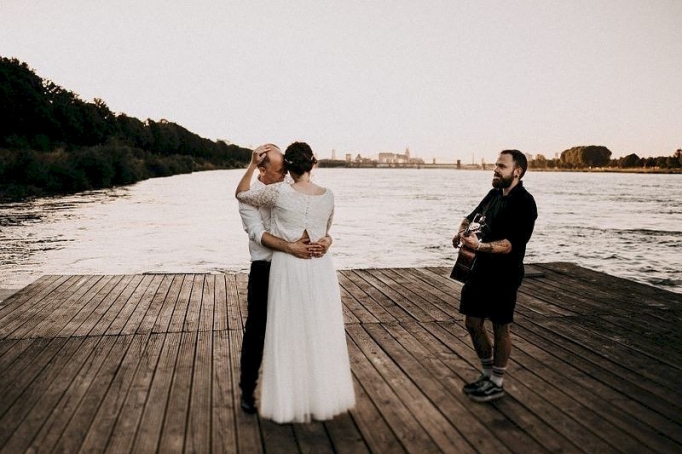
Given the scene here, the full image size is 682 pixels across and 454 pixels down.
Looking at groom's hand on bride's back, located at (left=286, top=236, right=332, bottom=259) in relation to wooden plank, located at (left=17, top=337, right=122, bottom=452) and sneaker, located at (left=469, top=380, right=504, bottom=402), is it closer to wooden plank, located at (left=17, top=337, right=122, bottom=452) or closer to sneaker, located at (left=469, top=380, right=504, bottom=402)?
sneaker, located at (left=469, top=380, right=504, bottom=402)

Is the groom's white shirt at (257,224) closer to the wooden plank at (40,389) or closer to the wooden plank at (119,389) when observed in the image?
the wooden plank at (119,389)

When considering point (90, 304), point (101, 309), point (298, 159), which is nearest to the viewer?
point (298, 159)

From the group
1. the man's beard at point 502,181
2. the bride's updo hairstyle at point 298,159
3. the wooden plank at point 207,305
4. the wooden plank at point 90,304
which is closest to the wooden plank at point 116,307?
the wooden plank at point 90,304

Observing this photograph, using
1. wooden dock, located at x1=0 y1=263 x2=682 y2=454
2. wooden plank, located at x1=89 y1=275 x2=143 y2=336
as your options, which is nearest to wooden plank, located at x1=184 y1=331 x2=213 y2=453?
wooden dock, located at x1=0 y1=263 x2=682 y2=454

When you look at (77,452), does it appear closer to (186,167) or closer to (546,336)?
(546,336)

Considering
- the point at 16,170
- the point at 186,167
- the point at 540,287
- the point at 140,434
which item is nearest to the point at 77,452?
the point at 140,434

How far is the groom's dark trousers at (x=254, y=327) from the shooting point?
333 centimetres

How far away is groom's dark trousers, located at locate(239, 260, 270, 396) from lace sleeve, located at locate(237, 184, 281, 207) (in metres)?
0.41

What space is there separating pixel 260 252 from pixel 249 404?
93 cm

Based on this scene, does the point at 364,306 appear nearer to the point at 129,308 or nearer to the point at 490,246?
the point at 129,308

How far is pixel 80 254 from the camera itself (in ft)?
43.1

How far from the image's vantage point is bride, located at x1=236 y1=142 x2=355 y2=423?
3.07 metres

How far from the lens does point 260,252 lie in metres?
3.29

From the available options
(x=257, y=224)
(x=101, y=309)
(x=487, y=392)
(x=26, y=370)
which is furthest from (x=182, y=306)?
(x=487, y=392)
